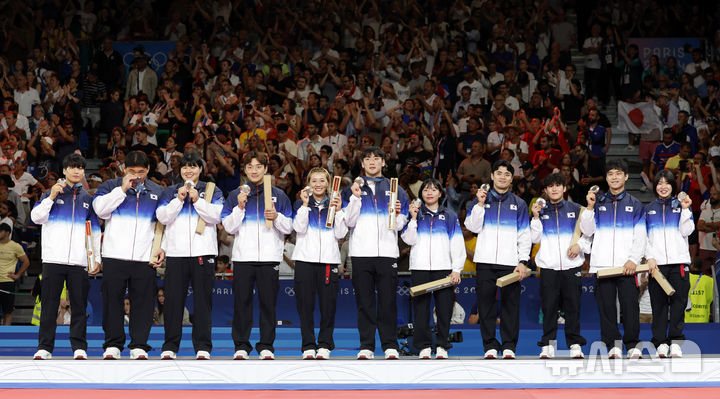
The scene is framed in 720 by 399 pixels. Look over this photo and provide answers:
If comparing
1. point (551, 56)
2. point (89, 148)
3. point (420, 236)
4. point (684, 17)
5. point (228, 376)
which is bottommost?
point (228, 376)

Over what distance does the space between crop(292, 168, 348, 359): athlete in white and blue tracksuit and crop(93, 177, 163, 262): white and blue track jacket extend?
173cm

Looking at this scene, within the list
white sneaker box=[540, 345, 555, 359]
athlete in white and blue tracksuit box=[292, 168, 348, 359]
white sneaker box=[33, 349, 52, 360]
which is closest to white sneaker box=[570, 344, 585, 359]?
white sneaker box=[540, 345, 555, 359]

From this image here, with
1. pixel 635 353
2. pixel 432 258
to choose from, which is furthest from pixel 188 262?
pixel 635 353

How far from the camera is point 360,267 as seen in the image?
10688mm

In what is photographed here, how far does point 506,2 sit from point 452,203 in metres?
7.45

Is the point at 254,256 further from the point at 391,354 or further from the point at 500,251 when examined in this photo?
the point at 500,251

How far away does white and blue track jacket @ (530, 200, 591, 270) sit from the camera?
11.0m

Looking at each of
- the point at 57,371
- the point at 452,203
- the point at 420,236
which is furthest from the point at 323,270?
the point at 452,203

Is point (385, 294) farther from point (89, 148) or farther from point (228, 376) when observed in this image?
point (89, 148)

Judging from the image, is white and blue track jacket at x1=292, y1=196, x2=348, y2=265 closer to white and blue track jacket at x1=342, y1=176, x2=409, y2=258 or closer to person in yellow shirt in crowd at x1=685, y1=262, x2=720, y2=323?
white and blue track jacket at x1=342, y1=176, x2=409, y2=258

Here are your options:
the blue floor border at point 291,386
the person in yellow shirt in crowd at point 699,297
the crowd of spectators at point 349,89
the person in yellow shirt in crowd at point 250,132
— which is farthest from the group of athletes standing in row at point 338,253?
the person in yellow shirt in crowd at point 250,132

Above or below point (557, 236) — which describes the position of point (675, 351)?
below

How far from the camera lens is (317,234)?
1070 cm

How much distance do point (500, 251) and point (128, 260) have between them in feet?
14.5
